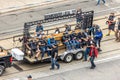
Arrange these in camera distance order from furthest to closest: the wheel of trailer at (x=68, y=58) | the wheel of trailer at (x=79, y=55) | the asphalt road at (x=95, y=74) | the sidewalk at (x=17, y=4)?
the sidewalk at (x=17, y=4), the wheel of trailer at (x=79, y=55), the wheel of trailer at (x=68, y=58), the asphalt road at (x=95, y=74)

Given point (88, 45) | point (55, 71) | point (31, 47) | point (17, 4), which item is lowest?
point (55, 71)

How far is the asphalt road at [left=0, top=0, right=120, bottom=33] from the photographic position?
1299 inches

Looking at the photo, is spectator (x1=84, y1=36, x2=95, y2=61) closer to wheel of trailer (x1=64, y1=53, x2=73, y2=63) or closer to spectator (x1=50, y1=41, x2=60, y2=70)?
wheel of trailer (x1=64, y1=53, x2=73, y2=63)

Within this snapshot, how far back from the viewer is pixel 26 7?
36.9 meters

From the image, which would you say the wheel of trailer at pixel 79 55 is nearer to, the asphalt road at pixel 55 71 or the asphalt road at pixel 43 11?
the asphalt road at pixel 55 71

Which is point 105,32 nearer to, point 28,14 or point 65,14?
point 65,14

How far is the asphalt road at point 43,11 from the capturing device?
3300 cm

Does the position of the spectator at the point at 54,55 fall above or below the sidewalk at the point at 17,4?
below

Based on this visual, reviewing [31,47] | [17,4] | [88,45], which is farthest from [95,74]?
[17,4]

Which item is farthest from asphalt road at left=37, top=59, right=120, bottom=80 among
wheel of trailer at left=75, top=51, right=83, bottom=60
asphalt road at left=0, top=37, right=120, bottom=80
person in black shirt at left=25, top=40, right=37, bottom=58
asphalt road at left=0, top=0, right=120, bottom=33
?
asphalt road at left=0, top=0, right=120, bottom=33

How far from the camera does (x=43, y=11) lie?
3609 cm

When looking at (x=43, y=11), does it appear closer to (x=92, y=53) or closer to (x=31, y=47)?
(x=31, y=47)

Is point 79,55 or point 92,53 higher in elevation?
point 92,53

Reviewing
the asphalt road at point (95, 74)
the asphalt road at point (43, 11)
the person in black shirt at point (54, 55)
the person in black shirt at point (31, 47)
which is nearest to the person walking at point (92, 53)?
the asphalt road at point (95, 74)
